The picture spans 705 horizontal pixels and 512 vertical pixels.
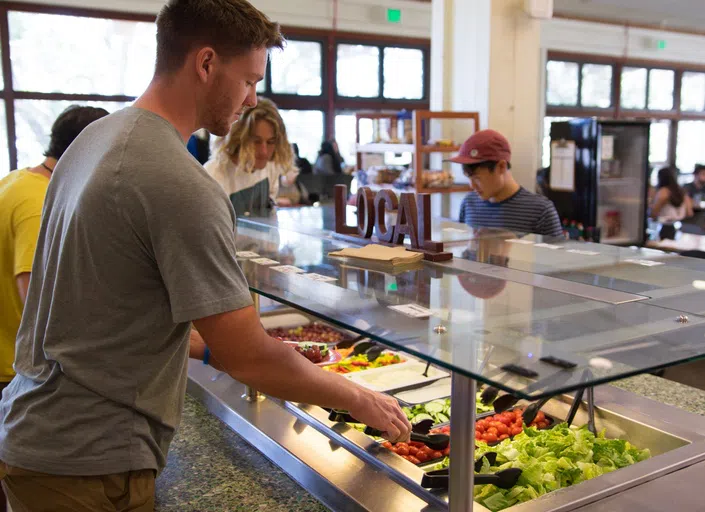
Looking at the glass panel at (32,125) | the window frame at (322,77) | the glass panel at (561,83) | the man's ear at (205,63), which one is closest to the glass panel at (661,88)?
the glass panel at (561,83)

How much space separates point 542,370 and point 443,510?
17.0 inches

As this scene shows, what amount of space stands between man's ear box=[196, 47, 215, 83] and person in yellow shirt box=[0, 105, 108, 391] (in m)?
0.97

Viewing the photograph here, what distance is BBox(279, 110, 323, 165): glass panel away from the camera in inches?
342

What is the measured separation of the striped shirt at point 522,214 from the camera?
342 centimetres

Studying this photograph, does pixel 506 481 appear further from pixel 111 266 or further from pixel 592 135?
pixel 592 135

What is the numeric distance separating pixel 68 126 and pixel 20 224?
33 centimetres

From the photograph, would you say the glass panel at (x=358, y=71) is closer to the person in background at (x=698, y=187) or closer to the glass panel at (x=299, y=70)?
the glass panel at (x=299, y=70)

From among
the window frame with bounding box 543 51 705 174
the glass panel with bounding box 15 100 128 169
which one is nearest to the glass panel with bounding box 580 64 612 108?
the window frame with bounding box 543 51 705 174

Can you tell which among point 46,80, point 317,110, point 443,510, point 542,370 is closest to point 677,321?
point 542,370

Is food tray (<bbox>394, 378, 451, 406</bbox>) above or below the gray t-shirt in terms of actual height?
below

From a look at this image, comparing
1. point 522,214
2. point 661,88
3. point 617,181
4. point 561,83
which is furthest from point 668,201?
point 522,214

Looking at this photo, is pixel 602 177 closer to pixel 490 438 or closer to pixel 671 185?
pixel 671 185

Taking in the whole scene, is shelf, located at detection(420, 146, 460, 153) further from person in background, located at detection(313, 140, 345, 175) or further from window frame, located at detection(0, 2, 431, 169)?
window frame, located at detection(0, 2, 431, 169)

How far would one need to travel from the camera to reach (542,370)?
107cm
